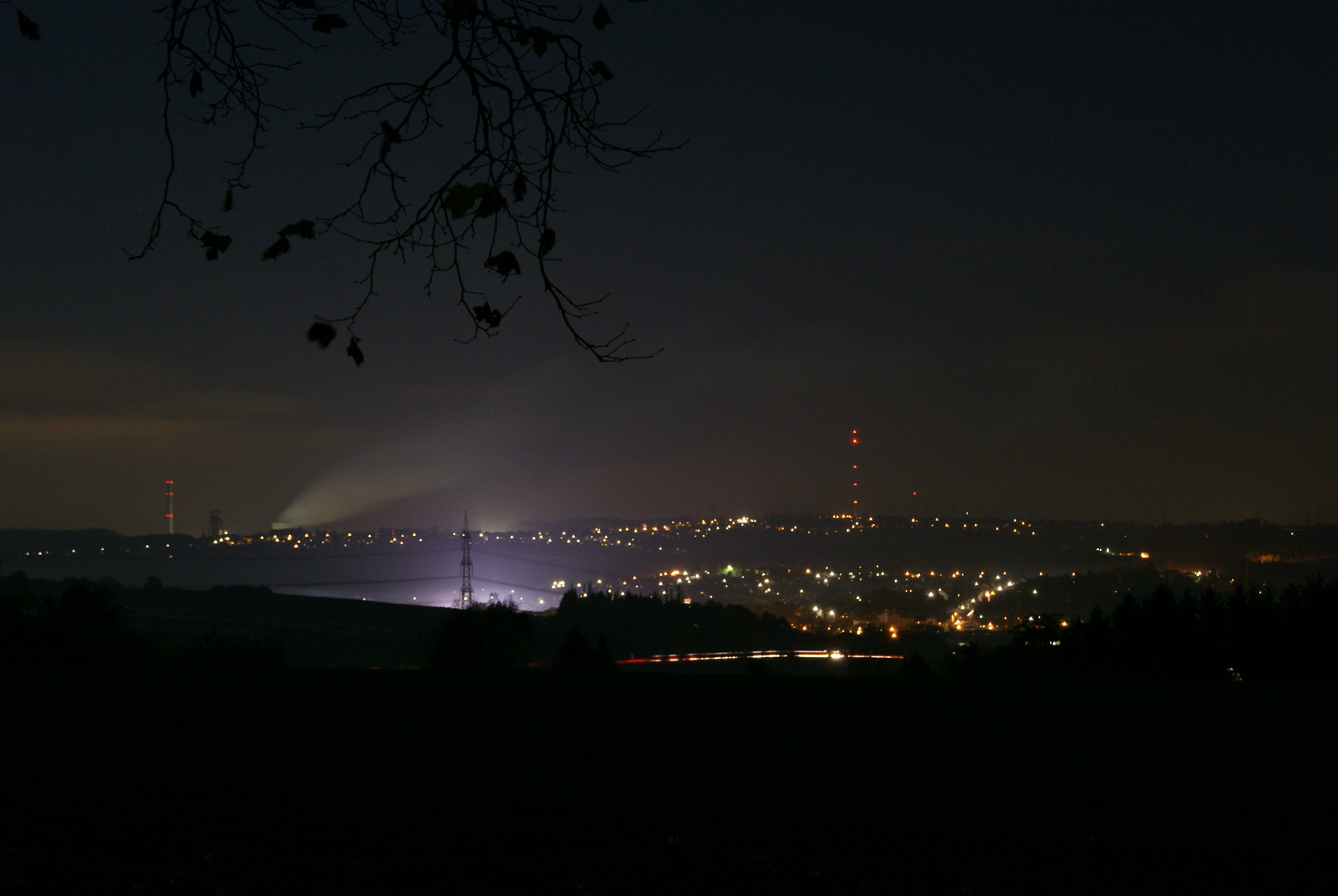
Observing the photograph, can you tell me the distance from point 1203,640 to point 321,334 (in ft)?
102

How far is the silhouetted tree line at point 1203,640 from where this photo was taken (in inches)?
1065

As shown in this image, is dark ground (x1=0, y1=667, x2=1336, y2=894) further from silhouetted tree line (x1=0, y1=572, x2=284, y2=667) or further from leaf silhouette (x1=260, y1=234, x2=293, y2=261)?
silhouetted tree line (x1=0, y1=572, x2=284, y2=667)

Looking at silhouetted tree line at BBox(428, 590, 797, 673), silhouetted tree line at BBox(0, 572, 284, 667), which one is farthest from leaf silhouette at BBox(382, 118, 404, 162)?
silhouetted tree line at BBox(428, 590, 797, 673)

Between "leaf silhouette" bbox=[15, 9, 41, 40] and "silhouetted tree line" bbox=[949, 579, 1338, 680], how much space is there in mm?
27569

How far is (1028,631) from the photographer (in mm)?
37562

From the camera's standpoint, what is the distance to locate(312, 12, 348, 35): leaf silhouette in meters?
4.20

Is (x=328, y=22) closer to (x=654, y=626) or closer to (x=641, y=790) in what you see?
(x=641, y=790)

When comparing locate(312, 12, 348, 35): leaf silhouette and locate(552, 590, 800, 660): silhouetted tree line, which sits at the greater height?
locate(312, 12, 348, 35): leaf silhouette

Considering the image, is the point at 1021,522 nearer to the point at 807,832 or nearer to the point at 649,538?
the point at 649,538

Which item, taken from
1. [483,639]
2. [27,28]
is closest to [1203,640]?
[483,639]

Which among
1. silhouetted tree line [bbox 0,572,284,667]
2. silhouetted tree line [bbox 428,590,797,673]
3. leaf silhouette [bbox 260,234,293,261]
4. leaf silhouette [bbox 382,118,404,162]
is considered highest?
leaf silhouette [bbox 382,118,404,162]

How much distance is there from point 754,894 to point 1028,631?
34660 mm

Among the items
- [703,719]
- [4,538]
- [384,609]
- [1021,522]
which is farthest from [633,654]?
[1021,522]

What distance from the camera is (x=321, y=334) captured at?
4.02m
